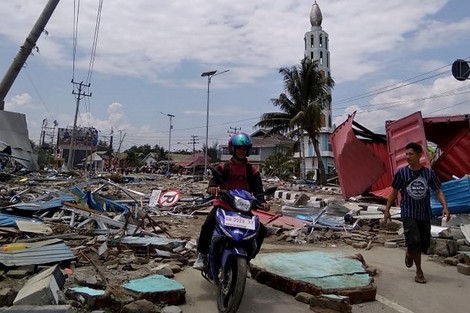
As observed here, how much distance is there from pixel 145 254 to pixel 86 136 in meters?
63.2

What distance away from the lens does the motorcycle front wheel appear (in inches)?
144

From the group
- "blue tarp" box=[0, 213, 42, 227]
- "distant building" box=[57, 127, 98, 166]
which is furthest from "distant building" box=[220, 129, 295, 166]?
"blue tarp" box=[0, 213, 42, 227]

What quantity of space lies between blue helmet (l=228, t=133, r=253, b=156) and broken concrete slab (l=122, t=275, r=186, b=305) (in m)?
1.52

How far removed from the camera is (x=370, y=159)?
1277 cm

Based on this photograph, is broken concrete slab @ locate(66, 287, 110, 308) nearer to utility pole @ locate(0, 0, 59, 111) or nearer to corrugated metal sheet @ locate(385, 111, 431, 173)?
corrugated metal sheet @ locate(385, 111, 431, 173)

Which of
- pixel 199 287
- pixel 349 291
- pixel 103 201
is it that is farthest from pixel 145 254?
pixel 103 201

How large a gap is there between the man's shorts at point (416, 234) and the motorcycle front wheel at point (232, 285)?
245 cm

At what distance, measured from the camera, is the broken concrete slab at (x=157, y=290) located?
4.06 metres

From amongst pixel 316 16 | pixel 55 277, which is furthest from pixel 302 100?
pixel 316 16

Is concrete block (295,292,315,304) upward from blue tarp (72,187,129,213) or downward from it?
downward

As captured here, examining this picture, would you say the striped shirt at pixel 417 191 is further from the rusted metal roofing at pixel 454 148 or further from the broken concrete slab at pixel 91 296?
the rusted metal roofing at pixel 454 148

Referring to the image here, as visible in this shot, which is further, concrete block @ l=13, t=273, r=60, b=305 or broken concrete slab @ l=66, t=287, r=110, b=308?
broken concrete slab @ l=66, t=287, r=110, b=308

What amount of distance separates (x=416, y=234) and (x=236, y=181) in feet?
7.62

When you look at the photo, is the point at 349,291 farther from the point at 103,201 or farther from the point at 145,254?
the point at 103,201
